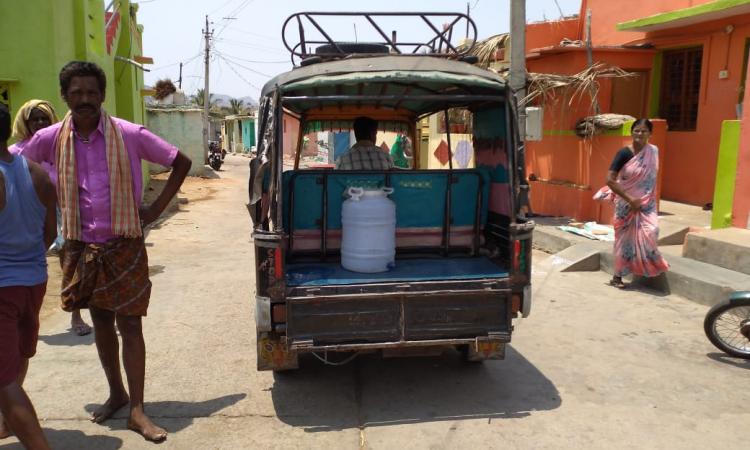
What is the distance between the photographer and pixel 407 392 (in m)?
4.07

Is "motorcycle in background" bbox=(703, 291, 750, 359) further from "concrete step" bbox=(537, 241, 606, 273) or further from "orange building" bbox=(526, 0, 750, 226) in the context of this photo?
"orange building" bbox=(526, 0, 750, 226)

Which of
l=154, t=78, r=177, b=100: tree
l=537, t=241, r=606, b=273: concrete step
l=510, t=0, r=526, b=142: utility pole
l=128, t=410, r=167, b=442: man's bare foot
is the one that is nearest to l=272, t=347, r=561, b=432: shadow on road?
l=128, t=410, r=167, b=442: man's bare foot

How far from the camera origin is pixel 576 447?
10.9ft

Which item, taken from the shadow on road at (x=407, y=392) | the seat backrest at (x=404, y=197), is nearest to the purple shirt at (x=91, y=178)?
the seat backrest at (x=404, y=197)

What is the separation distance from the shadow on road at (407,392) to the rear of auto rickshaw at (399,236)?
0.70 feet

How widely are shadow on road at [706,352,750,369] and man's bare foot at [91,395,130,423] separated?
4253mm

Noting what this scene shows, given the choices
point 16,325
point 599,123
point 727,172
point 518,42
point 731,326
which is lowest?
point 731,326

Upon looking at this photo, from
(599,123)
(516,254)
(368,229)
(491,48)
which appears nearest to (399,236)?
(368,229)

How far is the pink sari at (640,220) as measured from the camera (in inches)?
249

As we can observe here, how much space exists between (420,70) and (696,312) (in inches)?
156

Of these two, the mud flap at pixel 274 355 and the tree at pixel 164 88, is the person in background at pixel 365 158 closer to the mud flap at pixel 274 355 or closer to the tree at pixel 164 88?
the mud flap at pixel 274 355

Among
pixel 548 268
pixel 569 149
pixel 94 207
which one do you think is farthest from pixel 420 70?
pixel 569 149

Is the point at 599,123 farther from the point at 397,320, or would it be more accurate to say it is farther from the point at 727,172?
the point at 397,320

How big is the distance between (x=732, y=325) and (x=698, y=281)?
1285 mm
